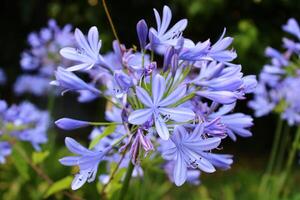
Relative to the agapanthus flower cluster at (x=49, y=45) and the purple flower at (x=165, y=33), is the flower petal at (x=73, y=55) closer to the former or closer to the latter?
the purple flower at (x=165, y=33)

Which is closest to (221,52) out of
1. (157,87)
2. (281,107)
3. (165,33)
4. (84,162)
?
(165,33)

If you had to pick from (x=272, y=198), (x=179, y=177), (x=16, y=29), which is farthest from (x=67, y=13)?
(x=179, y=177)

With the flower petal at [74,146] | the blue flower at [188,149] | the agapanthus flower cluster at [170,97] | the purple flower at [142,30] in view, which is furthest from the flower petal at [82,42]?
the blue flower at [188,149]

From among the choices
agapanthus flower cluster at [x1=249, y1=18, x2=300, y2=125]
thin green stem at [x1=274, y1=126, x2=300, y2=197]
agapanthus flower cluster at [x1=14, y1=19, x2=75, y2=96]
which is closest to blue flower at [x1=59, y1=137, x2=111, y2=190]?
thin green stem at [x1=274, y1=126, x2=300, y2=197]

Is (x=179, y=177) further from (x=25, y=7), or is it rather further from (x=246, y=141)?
(x=246, y=141)

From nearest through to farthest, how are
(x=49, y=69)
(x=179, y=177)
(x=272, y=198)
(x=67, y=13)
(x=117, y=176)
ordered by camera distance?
(x=179, y=177) → (x=117, y=176) → (x=272, y=198) → (x=49, y=69) → (x=67, y=13)

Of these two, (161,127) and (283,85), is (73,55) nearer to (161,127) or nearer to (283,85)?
(161,127)
